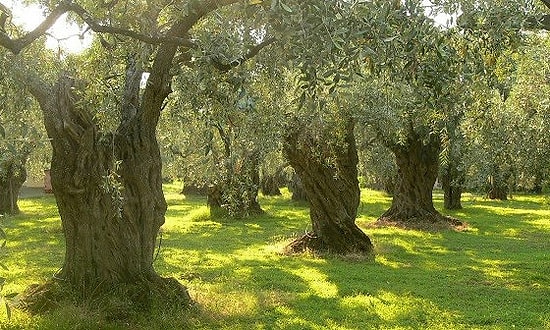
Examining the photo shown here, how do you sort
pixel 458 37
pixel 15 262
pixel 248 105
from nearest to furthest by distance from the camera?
pixel 248 105
pixel 458 37
pixel 15 262

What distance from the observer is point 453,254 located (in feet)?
63.5

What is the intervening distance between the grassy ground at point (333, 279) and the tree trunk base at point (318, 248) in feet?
1.50

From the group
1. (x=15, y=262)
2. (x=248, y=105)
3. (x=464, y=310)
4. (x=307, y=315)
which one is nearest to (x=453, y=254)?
(x=464, y=310)

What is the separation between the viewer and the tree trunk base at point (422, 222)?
2636 centimetres

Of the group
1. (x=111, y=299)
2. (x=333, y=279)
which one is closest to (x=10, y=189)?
(x=333, y=279)

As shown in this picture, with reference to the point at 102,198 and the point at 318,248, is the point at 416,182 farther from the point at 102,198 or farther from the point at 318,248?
the point at 102,198

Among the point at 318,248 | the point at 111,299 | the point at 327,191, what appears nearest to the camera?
the point at 111,299

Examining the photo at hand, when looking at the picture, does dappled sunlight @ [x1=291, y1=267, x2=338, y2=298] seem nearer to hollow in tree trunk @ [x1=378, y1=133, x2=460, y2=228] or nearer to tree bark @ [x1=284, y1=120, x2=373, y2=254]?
tree bark @ [x1=284, y1=120, x2=373, y2=254]

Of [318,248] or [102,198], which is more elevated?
[102,198]

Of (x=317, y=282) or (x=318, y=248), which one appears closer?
(x=317, y=282)

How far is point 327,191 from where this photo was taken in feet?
58.5

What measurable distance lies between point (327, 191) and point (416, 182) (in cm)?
1098

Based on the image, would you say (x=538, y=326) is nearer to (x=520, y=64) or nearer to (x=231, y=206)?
(x=231, y=206)

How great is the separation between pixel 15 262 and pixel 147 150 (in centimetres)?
885
